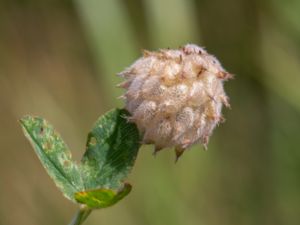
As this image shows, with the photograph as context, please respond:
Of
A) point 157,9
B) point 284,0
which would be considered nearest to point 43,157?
point 157,9

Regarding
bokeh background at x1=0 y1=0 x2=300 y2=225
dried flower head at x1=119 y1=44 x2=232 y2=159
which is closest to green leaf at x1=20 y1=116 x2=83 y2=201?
dried flower head at x1=119 y1=44 x2=232 y2=159

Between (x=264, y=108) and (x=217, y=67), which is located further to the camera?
(x=264, y=108)

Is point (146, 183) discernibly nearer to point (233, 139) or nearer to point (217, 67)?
point (233, 139)

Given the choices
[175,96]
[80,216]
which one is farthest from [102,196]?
[175,96]

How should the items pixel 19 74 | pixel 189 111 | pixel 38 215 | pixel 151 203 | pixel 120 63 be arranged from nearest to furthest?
pixel 189 111
pixel 120 63
pixel 151 203
pixel 38 215
pixel 19 74

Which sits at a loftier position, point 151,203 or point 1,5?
point 1,5

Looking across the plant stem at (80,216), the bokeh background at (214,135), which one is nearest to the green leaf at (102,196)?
the plant stem at (80,216)

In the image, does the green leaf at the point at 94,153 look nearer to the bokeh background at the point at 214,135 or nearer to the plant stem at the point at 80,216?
the plant stem at the point at 80,216
